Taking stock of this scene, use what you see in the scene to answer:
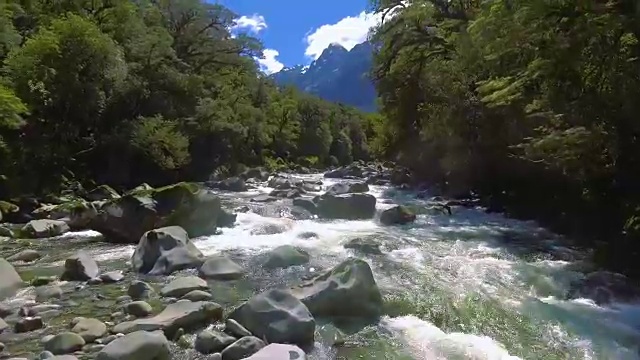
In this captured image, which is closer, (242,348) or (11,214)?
(242,348)

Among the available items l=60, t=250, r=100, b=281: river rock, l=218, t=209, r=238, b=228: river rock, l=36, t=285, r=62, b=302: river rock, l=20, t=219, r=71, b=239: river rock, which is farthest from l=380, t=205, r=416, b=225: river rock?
l=36, t=285, r=62, b=302: river rock

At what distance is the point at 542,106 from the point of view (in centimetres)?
1373

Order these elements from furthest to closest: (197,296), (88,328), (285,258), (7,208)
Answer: (7,208), (285,258), (197,296), (88,328)

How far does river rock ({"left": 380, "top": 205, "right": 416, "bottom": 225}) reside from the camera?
1695cm

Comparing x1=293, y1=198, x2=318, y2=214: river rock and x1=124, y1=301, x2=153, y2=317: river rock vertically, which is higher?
x1=293, y1=198, x2=318, y2=214: river rock

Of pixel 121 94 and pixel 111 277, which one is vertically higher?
pixel 121 94

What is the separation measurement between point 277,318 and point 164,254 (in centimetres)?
457

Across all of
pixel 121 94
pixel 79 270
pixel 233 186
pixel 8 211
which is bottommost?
pixel 79 270

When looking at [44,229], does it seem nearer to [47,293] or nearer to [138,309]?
[47,293]

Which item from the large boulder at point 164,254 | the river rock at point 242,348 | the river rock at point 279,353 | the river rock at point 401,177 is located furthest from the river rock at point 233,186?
the river rock at point 279,353

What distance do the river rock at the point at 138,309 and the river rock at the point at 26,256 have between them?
5.12 m

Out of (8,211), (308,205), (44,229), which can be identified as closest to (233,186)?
(308,205)

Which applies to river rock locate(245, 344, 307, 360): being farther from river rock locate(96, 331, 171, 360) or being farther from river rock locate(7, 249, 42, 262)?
river rock locate(7, 249, 42, 262)

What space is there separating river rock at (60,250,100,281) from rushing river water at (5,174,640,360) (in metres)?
1.45
